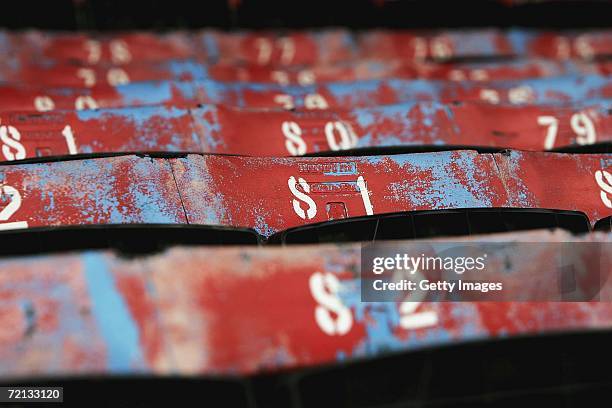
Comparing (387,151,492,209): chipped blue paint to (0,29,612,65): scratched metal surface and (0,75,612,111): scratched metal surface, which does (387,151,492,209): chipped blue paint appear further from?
(0,29,612,65): scratched metal surface

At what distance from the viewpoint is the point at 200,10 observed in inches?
284

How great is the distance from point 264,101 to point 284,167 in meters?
1.76

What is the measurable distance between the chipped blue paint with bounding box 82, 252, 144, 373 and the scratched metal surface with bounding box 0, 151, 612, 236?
0.97 metres

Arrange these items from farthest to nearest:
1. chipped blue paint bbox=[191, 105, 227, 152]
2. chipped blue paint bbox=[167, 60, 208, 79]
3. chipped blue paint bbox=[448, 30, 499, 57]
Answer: chipped blue paint bbox=[448, 30, 499, 57]
chipped blue paint bbox=[167, 60, 208, 79]
chipped blue paint bbox=[191, 105, 227, 152]

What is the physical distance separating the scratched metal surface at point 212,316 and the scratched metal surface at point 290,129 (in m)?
1.80

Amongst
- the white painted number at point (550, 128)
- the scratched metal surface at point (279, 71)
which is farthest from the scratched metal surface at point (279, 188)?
the scratched metal surface at point (279, 71)

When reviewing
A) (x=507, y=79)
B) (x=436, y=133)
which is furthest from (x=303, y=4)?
(x=436, y=133)

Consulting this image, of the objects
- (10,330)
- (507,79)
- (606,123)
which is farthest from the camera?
(507,79)

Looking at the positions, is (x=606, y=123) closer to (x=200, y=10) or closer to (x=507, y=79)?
(x=507, y=79)

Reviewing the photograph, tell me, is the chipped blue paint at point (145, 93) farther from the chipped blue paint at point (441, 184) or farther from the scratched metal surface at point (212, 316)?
the scratched metal surface at point (212, 316)

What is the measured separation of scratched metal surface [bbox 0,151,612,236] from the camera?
105 inches

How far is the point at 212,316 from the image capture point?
1669mm

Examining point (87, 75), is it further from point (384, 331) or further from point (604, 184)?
point (384, 331)

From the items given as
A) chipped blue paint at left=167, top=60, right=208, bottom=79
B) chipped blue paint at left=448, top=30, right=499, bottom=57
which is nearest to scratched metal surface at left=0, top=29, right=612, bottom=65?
chipped blue paint at left=448, top=30, right=499, bottom=57
